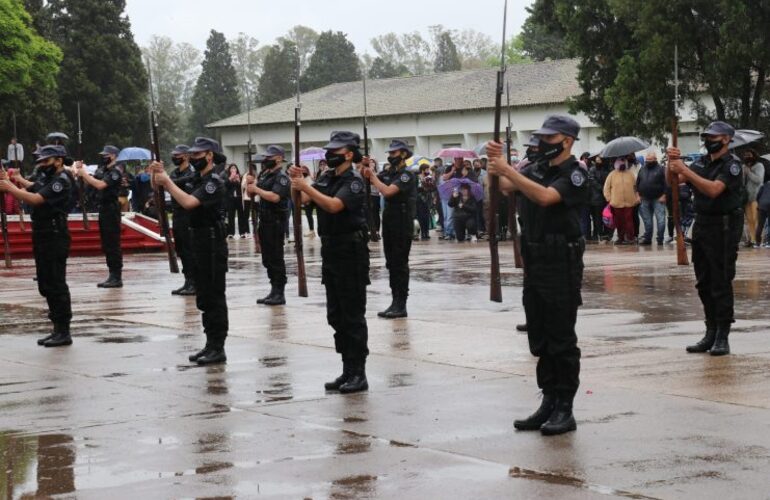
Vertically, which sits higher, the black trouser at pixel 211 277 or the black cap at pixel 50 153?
the black cap at pixel 50 153

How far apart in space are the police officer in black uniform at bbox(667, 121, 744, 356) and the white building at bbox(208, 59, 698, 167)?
48.7 metres

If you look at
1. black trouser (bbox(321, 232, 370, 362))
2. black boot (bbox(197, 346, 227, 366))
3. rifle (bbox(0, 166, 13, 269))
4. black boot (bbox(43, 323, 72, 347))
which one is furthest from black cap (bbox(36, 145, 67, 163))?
rifle (bbox(0, 166, 13, 269))

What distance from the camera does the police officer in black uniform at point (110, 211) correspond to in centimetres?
1961

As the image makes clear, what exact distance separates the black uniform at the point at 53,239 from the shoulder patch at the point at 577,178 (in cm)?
640

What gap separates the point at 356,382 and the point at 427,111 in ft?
194

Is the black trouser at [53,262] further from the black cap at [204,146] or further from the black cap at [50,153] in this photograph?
the black cap at [204,146]

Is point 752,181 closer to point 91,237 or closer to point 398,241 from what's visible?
point 398,241

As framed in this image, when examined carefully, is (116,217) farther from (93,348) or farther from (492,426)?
(492,426)

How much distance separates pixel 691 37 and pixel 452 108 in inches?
1411

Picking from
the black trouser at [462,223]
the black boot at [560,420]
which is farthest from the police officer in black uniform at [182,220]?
the black trouser at [462,223]

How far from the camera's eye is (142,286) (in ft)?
66.0

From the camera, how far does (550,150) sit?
837 centimetres

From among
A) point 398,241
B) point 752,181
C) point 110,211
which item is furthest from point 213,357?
point 752,181

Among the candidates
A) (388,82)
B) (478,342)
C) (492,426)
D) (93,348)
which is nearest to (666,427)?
(492,426)
